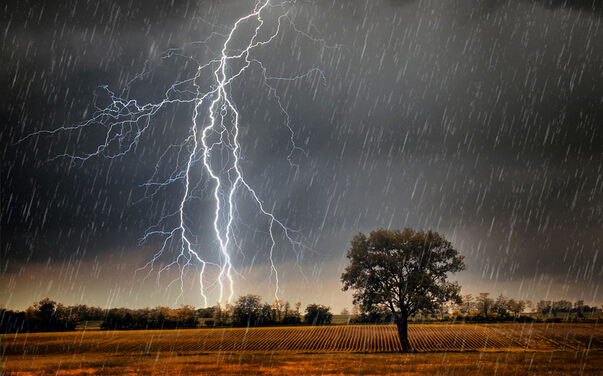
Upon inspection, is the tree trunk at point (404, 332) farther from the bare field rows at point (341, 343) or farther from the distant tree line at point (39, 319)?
the distant tree line at point (39, 319)

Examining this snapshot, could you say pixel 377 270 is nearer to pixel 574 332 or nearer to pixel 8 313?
pixel 574 332

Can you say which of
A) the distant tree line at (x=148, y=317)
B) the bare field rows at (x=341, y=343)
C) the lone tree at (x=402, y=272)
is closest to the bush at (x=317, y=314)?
the distant tree line at (x=148, y=317)

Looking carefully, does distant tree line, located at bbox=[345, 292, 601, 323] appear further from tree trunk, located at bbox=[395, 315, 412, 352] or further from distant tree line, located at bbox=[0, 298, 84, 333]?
distant tree line, located at bbox=[0, 298, 84, 333]

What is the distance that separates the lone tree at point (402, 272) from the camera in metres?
28.1

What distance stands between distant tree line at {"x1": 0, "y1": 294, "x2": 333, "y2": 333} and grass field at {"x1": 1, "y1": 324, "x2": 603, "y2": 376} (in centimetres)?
2119

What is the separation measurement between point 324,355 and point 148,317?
47906 mm

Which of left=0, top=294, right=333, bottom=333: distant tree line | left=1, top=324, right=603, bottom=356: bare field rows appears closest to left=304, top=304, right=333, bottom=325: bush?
left=0, top=294, right=333, bottom=333: distant tree line

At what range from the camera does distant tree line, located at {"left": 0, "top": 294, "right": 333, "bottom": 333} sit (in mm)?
60344

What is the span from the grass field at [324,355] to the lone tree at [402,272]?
3568mm

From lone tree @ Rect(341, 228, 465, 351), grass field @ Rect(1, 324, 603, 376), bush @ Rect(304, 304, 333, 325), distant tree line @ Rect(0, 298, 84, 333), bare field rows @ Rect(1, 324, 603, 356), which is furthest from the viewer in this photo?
bush @ Rect(304, 304, 333, 325)

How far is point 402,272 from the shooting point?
2891 centimetres

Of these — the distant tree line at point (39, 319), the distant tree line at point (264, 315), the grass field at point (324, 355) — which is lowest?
the distant tree line at point (39, 319)

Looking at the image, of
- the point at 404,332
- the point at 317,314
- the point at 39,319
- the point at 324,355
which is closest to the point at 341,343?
the point at 404,332

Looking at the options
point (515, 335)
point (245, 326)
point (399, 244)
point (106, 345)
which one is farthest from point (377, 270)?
point (245, 326)
